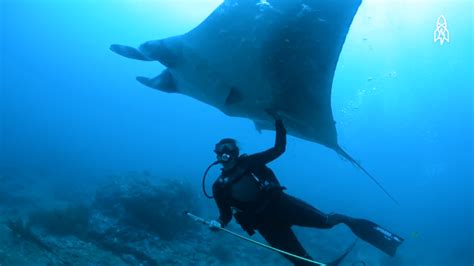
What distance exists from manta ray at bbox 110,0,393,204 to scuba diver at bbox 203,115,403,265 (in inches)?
24.0

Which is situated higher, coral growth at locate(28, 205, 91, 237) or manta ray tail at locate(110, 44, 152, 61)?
manta ray tail at locate(110, 44, 152, 61)

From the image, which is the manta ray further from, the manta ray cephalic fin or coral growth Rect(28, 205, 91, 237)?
coral growth Rect(28, 205, 91, 237)

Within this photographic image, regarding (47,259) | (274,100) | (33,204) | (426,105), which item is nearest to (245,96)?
(274,100)

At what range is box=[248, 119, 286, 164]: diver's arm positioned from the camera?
513cm

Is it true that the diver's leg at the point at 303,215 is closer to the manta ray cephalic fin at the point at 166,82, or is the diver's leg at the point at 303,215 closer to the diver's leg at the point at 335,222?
the diver's leg at the point at 335,222

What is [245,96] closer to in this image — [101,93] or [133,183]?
[133,183]

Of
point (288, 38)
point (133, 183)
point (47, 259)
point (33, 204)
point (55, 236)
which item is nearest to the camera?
point (288, 38)

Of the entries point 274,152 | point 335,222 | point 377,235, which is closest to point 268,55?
point 274,152

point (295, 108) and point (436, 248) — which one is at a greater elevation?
point (295, 108)

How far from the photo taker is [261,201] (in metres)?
5.02

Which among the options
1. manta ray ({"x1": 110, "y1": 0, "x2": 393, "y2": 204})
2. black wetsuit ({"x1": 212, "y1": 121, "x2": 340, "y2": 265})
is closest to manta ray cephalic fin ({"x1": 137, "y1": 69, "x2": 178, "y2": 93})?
manta ray ({"x1": 110, "y1": 0, "x2": 393, "y2": 204})

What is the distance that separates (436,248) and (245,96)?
1036 inches

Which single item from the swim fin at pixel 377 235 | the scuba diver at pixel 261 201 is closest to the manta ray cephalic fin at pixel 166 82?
the scuba diver at pixel 261 201

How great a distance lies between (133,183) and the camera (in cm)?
1343
